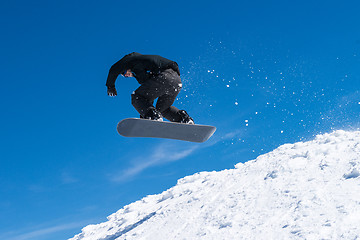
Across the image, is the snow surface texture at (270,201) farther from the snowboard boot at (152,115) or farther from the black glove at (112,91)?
the black glove at (112,91)

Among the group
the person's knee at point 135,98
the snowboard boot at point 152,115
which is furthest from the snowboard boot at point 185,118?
the person's knee at point 135,98

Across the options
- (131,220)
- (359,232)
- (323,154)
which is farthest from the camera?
(131,220)

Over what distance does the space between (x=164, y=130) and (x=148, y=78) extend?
0.96 m

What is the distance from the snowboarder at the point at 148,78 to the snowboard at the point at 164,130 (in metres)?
0.18

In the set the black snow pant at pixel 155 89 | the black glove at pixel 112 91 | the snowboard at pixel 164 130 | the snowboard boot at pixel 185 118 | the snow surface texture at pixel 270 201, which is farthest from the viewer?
the snow surface texture at pixel 270 201

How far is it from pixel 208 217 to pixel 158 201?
1823 centimetres

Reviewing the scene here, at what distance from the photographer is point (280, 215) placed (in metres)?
29.8

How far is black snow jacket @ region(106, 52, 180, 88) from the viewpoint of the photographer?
243 inches

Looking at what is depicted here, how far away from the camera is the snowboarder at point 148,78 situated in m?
6.20

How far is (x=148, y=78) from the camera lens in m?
6.31

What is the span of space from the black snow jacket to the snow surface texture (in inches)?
777

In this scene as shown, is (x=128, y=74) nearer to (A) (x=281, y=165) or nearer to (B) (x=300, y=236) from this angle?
(B) (x=300, y=236)

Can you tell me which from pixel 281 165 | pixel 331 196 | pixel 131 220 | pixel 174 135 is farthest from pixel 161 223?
pixel 174 135

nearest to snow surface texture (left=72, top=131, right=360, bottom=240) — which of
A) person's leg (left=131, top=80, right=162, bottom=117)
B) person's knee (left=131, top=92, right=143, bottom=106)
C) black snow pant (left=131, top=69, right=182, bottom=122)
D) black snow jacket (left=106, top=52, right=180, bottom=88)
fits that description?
black snow pant (left=131, top=69, right=182, bottom=122)
